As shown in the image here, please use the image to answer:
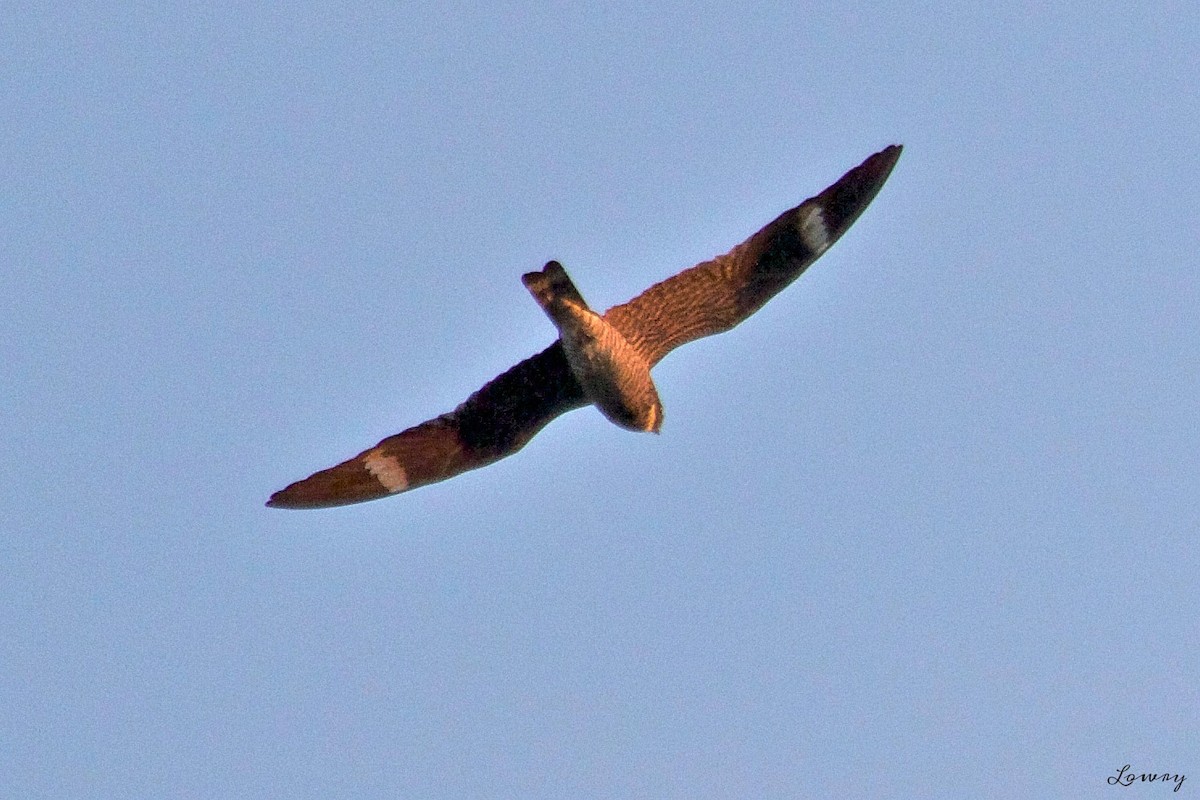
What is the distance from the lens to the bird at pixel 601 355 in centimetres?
1358

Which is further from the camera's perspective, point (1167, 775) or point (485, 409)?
point (1167, 775)

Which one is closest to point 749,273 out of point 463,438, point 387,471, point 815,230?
point 815,230

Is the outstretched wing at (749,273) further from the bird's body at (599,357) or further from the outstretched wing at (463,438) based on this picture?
the outstretched wing at (463,438)

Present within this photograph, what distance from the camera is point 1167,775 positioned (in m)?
15.0

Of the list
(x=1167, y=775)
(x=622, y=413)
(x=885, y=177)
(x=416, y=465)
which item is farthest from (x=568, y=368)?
(x=1167, y=775)

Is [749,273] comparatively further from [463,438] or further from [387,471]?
[387,471]

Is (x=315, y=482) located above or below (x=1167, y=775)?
above

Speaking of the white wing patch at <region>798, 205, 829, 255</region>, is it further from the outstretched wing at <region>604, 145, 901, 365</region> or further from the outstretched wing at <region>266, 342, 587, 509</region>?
the outstretched wing at <region>266, 342, 587, 509</region>

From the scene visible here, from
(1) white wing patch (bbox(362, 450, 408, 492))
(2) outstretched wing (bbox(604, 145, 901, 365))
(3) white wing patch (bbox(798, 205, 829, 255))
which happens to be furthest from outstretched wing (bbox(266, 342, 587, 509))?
(3) white wing patch (bbox(798, 205, 829, 255))

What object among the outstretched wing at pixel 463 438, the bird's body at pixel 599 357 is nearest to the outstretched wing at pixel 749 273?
the bird's body at pixel 599 357

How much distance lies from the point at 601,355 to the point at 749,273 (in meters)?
1.31

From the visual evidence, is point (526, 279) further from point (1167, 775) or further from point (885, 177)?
point (1167, 775)

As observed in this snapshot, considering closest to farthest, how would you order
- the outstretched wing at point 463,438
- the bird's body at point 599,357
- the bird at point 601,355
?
the bird's body at point 599,357 → the bird at point 601,355 → the outstretched wing at point 463,438

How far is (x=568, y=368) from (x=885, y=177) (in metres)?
2.78
